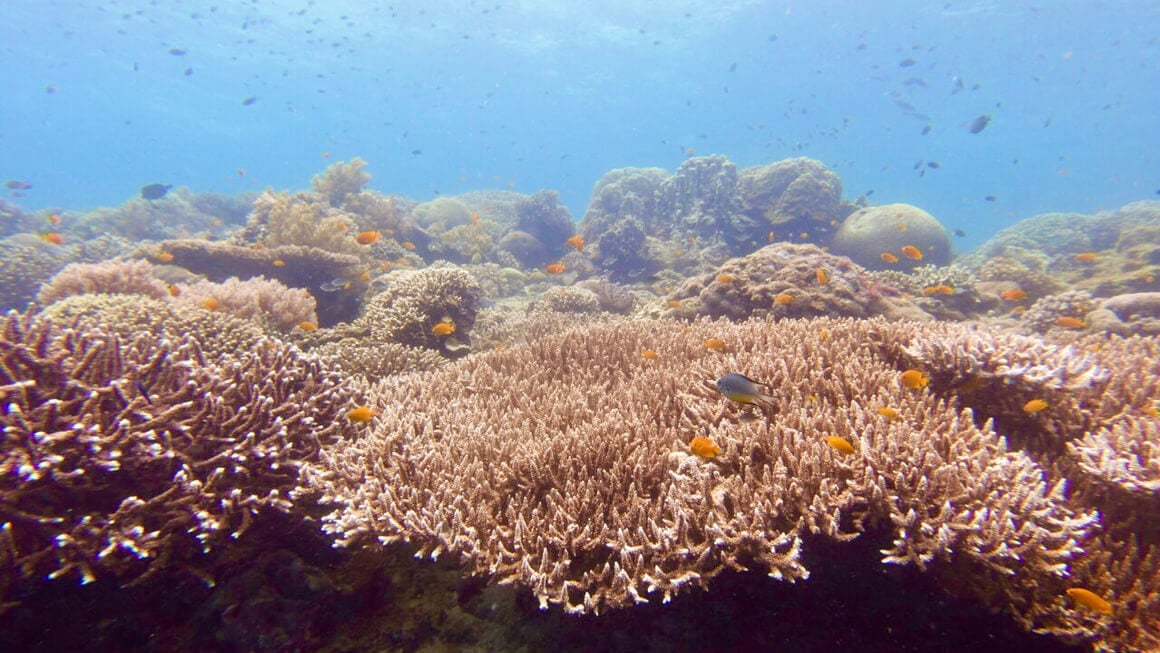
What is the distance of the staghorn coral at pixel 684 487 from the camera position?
2457 millimetres

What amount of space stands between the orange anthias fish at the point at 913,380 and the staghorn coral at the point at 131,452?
447cm

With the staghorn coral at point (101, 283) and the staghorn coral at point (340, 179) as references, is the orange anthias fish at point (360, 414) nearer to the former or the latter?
the staghorn coral at point (101, 283)

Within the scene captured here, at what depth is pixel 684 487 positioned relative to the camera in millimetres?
2807

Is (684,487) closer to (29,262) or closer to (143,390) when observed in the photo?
(143,390)

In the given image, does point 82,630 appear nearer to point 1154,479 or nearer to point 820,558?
point 820,558

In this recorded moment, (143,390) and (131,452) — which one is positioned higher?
(143,390)

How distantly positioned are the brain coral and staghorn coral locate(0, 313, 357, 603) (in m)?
17.6

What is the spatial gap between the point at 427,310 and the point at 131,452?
15.9 ft

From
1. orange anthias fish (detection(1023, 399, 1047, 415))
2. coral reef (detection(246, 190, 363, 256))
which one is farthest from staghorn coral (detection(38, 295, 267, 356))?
orange anthias fish (detection(1023, 399, 1047, 415))

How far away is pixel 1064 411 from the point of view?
12.3 feet

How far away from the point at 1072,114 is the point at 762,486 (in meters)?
126

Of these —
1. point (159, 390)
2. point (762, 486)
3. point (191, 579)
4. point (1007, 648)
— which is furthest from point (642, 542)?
point (159, 390)

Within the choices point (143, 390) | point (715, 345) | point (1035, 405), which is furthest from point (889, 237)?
point (143, 390)

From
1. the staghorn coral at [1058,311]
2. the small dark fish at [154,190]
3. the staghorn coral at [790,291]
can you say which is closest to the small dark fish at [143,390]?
the staghorn coral at [790,291]
